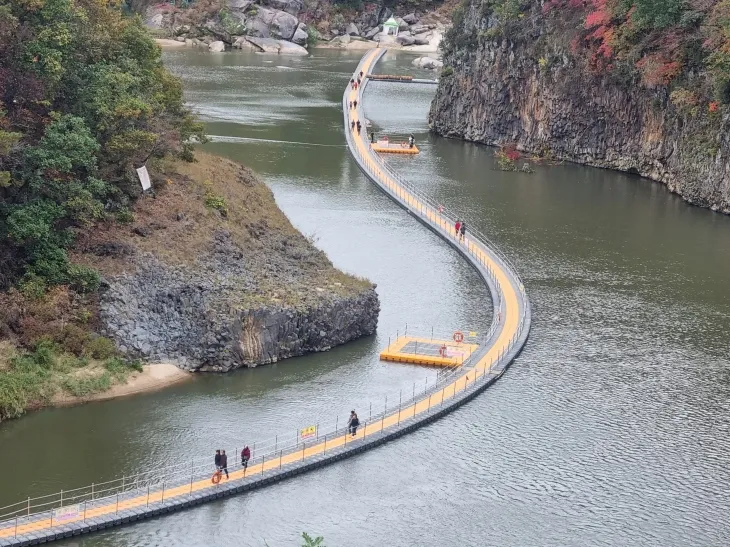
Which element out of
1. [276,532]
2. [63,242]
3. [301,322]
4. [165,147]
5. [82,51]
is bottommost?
[276,532]

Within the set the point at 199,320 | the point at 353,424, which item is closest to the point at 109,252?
the point at 199,320

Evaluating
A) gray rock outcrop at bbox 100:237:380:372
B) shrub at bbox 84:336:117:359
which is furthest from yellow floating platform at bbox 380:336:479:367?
shrub at bbox 84:336:117:359

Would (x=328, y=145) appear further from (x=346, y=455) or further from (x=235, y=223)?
(x=346, y=455)

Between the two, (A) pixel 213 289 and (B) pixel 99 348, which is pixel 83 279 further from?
(A) pixel 213 289

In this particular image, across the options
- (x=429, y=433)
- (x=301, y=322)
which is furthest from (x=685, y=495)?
(x=301, y=322)

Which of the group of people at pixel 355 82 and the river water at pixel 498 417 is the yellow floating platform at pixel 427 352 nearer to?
the river water at pixel 498 417

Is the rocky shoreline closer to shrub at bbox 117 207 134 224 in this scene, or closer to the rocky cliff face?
shrub at bbox 117 207 134 224
